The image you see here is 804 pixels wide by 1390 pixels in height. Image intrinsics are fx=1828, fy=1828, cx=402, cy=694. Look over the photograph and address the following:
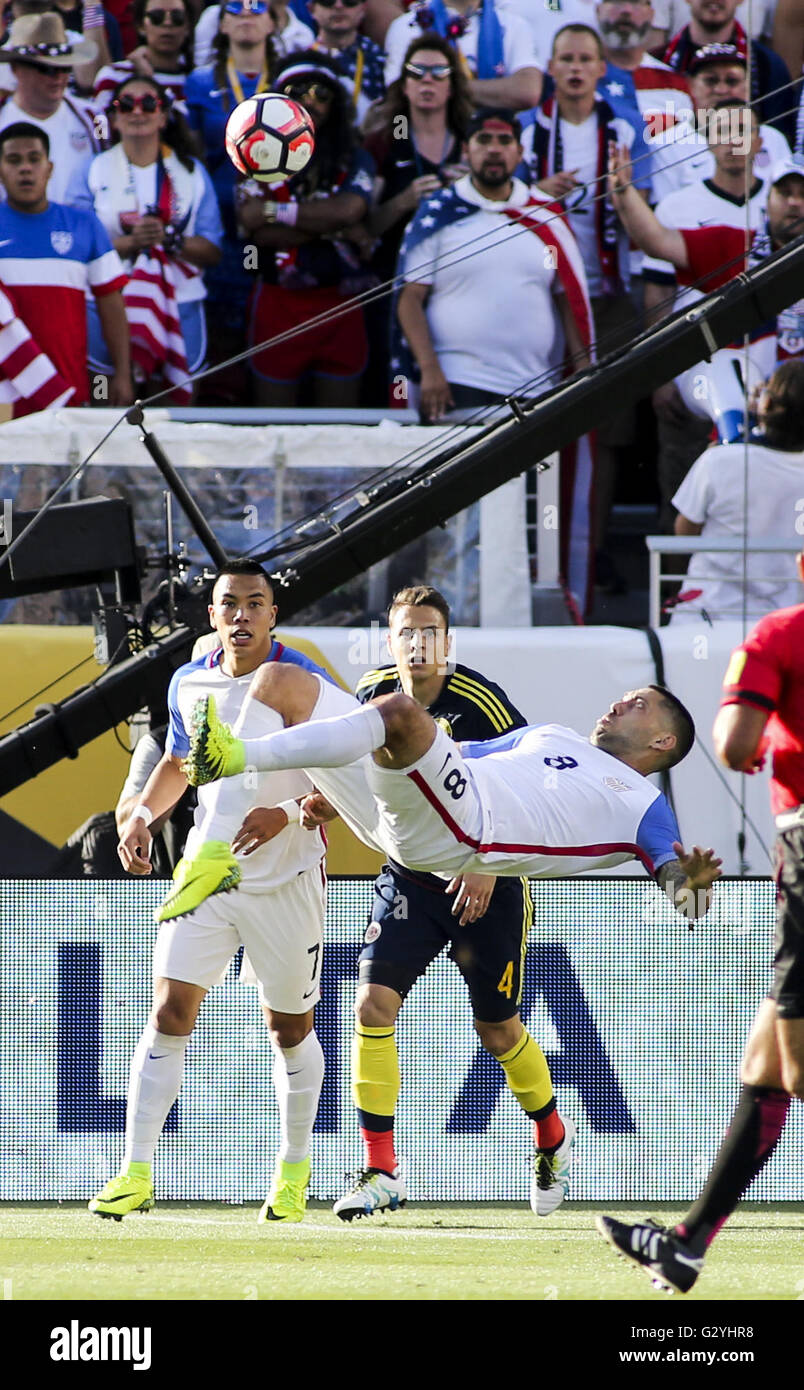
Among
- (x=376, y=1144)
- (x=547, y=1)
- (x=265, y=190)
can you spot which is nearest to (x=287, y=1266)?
(x=376, y=1144)

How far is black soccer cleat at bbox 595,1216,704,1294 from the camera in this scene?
13.6 ft

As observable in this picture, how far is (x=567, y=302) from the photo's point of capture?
9227mm

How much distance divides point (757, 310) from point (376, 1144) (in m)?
4.34

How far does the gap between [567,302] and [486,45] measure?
1.66m

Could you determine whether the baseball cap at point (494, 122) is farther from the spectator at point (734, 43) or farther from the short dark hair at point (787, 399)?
the short dark hair at point (787, 399)

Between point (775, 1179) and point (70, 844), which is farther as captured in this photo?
point (70, 844)

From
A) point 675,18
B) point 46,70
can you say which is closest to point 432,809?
point 46,70

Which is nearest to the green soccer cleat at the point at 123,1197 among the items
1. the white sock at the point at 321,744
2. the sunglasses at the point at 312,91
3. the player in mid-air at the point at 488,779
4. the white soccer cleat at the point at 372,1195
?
the white soccer cleat at the point at 372,1195

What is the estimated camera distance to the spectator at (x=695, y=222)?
9.27 metres

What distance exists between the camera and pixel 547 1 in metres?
9.91

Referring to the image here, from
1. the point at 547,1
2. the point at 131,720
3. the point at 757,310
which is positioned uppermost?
the point at 547,1

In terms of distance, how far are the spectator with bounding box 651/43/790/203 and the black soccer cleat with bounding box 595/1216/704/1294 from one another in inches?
257

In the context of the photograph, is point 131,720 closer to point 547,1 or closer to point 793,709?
point 793,709

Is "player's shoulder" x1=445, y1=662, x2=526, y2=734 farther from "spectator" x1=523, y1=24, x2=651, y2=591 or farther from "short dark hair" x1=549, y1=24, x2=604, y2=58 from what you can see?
"short dark hair" x1=549, y1=24, x2=604, y2=58
